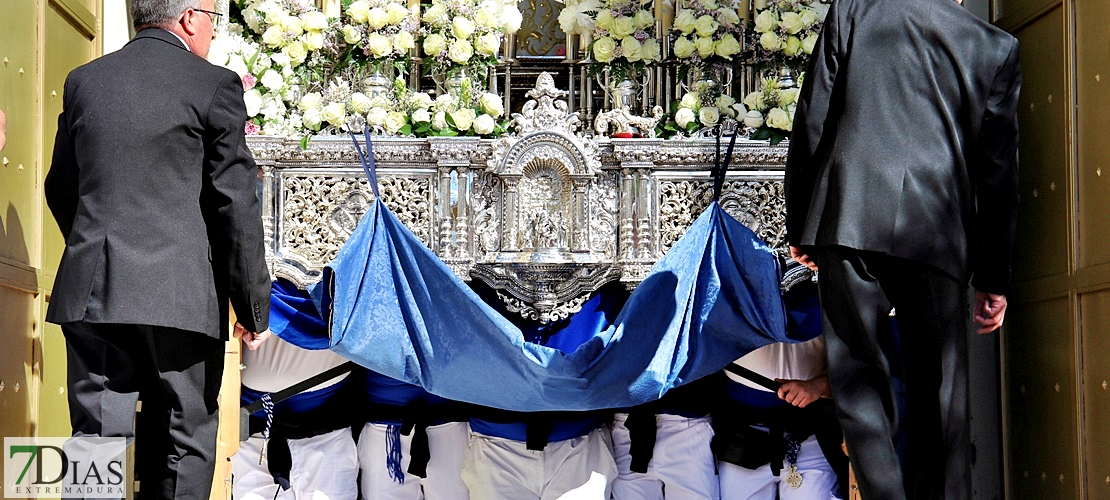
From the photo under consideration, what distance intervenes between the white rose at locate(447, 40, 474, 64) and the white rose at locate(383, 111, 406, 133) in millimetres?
285

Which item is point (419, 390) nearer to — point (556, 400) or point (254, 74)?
point (556, 400)

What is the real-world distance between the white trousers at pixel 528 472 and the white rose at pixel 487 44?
4.39 feet

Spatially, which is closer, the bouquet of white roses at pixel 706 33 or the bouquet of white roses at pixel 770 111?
the bouquet of white roses at pixel 770 111

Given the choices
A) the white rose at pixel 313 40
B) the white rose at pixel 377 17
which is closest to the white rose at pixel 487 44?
the white rose at pixel 377 17

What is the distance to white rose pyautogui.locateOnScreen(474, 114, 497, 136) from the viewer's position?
382 centimetres

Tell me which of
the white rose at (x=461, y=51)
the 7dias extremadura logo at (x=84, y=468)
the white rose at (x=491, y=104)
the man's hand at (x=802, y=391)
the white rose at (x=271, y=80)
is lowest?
the 7dias extremadura logo at (x=84, y=468)

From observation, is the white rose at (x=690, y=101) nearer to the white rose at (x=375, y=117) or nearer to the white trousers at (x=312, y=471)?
the white rose at (x=375, y=117)

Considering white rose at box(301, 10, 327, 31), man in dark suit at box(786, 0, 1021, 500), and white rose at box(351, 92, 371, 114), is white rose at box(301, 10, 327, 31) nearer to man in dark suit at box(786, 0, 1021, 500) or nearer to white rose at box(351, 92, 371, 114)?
white rose at box(351, 92, 371, 114)

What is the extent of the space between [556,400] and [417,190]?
2.87ft

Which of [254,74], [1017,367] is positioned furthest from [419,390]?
[1017,367]

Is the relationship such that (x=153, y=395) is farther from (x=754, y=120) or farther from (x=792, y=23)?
(x=792, y=23)

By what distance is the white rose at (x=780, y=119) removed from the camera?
3.76 m

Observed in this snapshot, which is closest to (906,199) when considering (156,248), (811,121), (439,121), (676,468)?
(811,121)

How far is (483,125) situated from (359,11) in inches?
23.9
